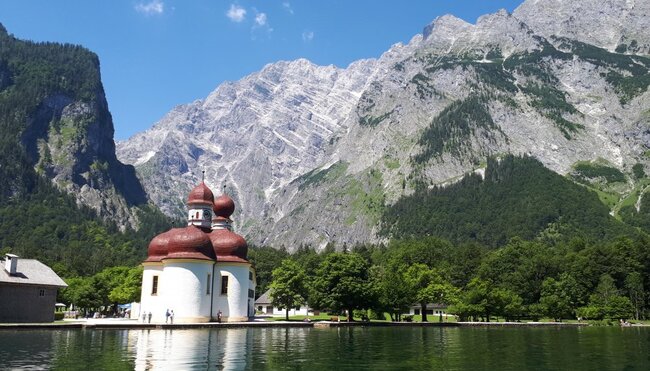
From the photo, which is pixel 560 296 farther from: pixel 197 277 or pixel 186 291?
pixel 186 291

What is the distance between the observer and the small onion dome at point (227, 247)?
268 feet

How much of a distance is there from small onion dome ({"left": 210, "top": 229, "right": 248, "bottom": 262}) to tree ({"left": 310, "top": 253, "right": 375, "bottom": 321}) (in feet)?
45.8

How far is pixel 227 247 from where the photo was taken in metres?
81.9

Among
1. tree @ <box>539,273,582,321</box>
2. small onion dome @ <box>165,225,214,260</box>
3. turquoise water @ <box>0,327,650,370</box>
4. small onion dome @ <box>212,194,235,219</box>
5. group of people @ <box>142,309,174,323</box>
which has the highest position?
small onion dome @ <box>212,194,235,219</box>

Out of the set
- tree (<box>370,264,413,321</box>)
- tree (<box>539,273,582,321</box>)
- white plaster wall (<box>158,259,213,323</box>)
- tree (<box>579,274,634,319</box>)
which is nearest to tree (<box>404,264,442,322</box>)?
tree (<box>370,264,413,321</box>)

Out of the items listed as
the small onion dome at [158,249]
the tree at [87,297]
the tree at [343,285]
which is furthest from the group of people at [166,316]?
the tree at [87,297]

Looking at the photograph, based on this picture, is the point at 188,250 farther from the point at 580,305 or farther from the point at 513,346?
the point at 580,305

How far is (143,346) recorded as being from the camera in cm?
4209

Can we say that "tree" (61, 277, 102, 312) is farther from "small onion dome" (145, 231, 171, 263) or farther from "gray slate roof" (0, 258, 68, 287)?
"gray slate roof" (0, 258, 68, 287)

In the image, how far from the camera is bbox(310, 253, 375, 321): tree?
87.4 metres

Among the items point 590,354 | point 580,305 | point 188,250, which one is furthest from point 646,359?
point 580,305

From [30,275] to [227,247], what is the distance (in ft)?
82.4

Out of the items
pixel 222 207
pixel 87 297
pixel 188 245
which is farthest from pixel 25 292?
pixel 222 207

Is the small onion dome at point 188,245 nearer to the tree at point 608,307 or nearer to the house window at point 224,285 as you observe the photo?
the house window at point 224,285
